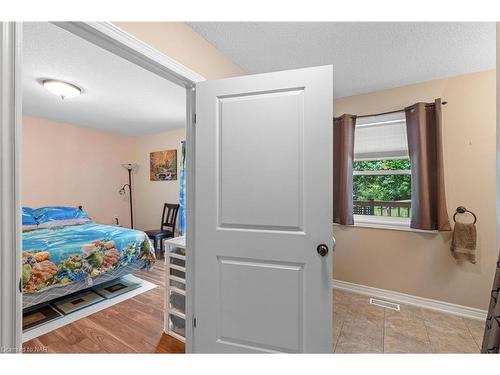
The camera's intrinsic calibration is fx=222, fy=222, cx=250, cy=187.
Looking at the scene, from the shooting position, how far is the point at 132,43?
1.09 metres

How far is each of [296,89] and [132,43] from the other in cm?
88

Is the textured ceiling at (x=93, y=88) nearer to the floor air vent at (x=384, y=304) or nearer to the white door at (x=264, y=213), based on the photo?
the white door at (x=264, y=213)

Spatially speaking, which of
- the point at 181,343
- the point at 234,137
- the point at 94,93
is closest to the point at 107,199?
the point at 94,93

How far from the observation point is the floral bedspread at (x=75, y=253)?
2.11 metres

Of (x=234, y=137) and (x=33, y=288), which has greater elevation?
(x=234, y=137)

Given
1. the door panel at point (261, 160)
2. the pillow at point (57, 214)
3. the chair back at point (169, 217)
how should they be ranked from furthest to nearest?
the chair back at point (169, 217)
the pillow at point (57, 214)
the door panel at point (261, 160)

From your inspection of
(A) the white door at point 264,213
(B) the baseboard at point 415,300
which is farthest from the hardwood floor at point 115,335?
(B) the baseboard at point 415,300

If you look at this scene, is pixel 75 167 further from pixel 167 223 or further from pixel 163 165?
pixel 167 223

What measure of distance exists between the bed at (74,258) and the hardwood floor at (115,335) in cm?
44

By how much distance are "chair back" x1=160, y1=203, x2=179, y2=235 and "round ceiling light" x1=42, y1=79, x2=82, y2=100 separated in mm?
2358

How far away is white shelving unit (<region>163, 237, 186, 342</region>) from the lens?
5.99ft

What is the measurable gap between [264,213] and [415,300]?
221cm

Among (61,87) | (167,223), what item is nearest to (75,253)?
(61,87)
